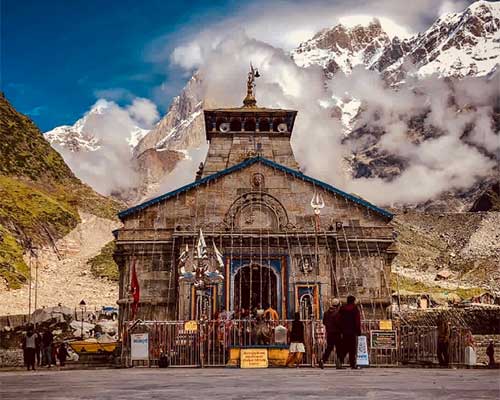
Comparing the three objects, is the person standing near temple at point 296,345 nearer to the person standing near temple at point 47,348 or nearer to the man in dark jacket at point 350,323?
the man in dark jacket at point 350,323

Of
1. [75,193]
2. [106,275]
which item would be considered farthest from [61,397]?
[75,193]

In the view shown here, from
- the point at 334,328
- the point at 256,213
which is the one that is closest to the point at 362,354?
the point at 334,328

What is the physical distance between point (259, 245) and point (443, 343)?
41.1 ft

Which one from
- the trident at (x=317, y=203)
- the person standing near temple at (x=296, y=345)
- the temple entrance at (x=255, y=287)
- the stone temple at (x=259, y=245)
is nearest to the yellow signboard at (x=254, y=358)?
the person standing near temple at (x=296, y=345)

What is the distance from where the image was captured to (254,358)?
23.2 metres

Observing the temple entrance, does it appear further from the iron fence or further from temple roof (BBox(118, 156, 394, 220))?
the iron fence

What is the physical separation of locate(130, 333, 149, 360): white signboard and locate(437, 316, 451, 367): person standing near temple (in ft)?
30.2

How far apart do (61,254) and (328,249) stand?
56779mm

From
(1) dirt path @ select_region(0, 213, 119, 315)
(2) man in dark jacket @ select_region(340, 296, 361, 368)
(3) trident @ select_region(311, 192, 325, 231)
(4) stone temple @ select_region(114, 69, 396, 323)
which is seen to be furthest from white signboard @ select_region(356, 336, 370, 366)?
(1) dirt path @ select_region(0, 213, 119, 315)

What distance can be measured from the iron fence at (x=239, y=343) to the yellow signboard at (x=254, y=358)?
61.7 inches

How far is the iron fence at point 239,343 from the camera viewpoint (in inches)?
997

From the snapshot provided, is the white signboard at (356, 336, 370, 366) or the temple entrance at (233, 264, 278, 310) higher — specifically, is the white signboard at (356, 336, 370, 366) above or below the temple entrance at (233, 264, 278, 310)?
below

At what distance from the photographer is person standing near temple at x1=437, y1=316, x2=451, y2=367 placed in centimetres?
2406

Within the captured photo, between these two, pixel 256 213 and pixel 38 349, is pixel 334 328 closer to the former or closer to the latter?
pixel 38 349
